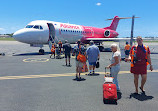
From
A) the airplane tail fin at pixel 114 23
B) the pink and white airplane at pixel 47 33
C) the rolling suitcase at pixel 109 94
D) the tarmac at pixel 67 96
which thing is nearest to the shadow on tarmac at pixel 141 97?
the tarmac at pixel 67 96

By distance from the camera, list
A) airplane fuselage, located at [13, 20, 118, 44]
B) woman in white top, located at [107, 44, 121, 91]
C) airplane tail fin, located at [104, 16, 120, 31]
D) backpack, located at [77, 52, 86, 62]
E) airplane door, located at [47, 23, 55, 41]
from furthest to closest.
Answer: airplane tail fin, located at [104, 16, 120, 31], airplane door, located at [47, 23, 55, 41], airplane fuselage, located at [13, 20, 118, 44], backpack, located at [77, 52, 86, 62], woman in white top, located at [107, 44, 121, 91]

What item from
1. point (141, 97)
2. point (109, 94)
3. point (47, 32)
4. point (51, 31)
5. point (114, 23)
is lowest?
point (141, 97)

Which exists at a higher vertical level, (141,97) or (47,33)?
(47,33)

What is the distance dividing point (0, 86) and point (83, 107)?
12.4 ft

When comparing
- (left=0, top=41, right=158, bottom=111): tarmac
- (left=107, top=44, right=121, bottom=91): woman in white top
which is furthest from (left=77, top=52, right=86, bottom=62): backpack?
(left=107, top=44, right=121, bottom=91): woman in white top

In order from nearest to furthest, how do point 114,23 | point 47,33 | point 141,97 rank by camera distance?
point 141,97
point 47,33
point 114,23

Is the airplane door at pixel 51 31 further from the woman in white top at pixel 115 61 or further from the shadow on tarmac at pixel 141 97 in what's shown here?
the shadow on tarmac at pixel 141 97

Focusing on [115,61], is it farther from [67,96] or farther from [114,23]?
[114,23]

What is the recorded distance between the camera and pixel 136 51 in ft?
15.2

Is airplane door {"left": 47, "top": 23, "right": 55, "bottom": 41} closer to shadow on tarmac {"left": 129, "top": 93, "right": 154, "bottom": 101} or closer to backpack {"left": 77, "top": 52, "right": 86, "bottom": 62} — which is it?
backpack {"left": 77, "top": 52, "right": 86, "bottom": 62}

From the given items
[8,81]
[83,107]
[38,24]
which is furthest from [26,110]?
[38,24]

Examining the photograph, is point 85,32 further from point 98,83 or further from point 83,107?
point 83,107

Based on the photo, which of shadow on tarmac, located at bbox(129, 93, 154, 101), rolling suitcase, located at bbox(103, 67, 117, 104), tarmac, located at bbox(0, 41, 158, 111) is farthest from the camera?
shadow on tarmac, located at bbox(129, 93, 154, 101)

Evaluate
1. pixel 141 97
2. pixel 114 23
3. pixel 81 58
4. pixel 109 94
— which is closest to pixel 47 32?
pixel 81 58
